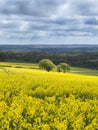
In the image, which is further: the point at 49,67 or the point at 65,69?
the point at 65,69

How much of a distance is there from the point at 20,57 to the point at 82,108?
121379 mm

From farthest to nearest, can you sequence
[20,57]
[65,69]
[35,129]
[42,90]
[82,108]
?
[20,57], [65,69], [42,90], [82,108], [35,129]

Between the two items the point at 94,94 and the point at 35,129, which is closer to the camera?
the point at 35,129

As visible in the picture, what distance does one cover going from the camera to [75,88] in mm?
20594

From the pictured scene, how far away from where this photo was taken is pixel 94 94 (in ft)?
62.8

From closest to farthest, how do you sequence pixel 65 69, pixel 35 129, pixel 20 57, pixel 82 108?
pixel 35 129
pixel 82 108
pixel 65 69
pixel 20 57

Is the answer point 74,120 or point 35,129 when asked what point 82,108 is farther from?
point 35,129

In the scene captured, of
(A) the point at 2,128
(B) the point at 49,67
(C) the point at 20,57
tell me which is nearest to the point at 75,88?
(A) the point at 2,128

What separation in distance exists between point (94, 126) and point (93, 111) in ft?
9.16

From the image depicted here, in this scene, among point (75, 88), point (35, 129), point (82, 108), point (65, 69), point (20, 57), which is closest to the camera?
point (35, 129)

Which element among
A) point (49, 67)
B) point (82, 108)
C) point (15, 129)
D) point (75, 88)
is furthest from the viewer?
point (49, 67)

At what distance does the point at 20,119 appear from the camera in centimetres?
1045

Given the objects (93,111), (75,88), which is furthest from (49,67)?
(93,111)

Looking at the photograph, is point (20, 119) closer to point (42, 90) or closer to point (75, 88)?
point (42, 90)
